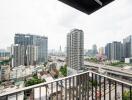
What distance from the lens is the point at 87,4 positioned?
71.0 inches

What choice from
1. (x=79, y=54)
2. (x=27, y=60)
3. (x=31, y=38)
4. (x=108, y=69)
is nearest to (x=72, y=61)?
(x=79, y=54)

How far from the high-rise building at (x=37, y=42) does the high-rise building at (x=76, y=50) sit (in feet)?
49.0

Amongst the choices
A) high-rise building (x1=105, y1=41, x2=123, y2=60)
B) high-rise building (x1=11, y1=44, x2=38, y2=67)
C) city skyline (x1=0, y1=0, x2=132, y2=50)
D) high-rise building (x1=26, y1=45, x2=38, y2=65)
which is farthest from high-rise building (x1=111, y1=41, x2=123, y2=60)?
high-rise building (x1=11, y1=44, x2=38, y2=67)

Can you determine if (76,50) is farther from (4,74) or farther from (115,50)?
(115,50)

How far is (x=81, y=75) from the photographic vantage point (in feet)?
6.31

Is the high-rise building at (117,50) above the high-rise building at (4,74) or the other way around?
above

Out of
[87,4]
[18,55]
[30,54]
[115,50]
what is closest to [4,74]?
[18,55]

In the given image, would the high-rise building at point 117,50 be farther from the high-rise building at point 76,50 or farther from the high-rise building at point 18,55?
the high-rise building at point 18,55

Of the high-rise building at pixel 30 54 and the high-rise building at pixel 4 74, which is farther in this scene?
the high-rise building at pixel 30 54

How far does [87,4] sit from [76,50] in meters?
16.7

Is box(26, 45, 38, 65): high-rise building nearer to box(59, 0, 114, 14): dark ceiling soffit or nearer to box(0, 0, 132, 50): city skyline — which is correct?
box(0, 0, 132, 50): city skyline

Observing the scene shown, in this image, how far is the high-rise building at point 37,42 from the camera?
31.9m

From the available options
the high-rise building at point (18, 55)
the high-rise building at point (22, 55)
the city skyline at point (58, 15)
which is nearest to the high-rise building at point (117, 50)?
the city skyline at point (58, 15)

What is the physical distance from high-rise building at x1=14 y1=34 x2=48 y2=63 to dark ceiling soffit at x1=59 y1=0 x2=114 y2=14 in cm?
3086
